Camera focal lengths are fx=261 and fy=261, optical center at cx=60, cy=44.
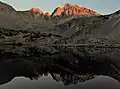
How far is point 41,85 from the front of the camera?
40.2m

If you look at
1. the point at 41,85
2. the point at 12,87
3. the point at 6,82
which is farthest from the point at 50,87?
the point at 6,82

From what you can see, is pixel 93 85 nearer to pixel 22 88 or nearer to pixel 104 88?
pixel 104 88

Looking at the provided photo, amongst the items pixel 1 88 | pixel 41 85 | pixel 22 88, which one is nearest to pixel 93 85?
pixel 41 85

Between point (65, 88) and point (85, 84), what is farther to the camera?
point (85, 84)

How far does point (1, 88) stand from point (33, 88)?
491 centimetres

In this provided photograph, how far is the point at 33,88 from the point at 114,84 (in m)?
13.1

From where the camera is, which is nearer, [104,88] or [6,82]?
[104,88]

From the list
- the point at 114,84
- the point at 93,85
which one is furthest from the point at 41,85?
the point at 114,84

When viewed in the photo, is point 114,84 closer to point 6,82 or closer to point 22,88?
point 22,88

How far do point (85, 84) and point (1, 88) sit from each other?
41.6 ft

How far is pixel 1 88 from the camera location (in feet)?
125

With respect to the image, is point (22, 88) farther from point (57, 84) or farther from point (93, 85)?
point (93, 85)

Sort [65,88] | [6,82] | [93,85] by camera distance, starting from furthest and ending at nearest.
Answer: [6,82], [93,85], [65,88]

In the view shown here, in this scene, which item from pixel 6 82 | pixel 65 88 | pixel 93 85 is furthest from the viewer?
pixel 6 82
